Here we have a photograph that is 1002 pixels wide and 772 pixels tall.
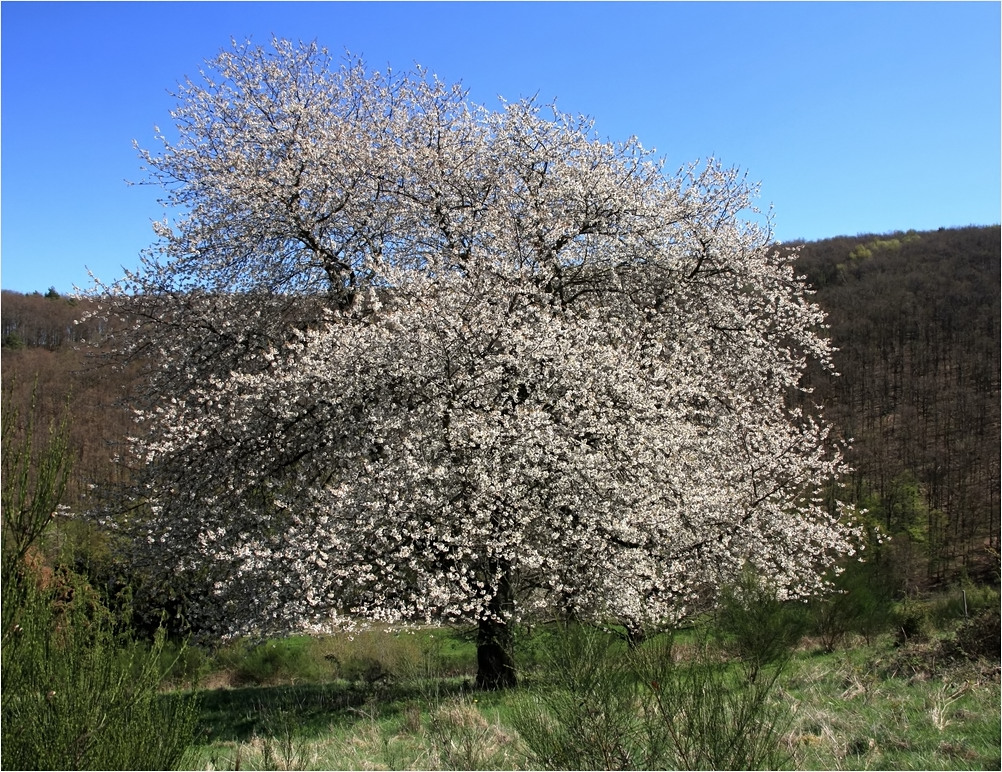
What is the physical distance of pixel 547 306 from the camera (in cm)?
996

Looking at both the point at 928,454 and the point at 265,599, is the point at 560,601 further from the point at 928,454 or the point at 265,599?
the point at 928,454

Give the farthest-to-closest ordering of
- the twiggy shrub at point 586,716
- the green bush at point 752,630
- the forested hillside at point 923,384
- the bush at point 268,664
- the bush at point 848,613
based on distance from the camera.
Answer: the forested hillside at point 923,384 < the bush at point 268,664 < the bush at point 848,613 < the green bush at point 752,630 < the twiggy shrub at point 586,716

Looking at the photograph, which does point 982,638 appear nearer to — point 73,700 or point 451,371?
point 451,371

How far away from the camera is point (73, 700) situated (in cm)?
393

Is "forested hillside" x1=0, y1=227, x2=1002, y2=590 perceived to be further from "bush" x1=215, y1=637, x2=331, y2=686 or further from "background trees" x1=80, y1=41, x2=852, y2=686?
"background trees" x1=80, y1=41, x2=852, y2=686

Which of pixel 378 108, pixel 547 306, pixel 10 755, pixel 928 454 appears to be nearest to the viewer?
pixel 10 755

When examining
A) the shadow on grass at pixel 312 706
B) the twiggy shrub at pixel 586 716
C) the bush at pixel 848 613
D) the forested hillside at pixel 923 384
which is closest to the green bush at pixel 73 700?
the twiggy shrub at pixel 586 716

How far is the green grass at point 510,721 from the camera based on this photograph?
5.57 m

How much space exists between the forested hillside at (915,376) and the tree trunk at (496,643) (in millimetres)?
16402

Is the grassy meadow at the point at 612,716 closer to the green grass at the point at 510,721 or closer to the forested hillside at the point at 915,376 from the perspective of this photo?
the green grass at the point at 510,721

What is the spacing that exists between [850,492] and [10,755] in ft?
105

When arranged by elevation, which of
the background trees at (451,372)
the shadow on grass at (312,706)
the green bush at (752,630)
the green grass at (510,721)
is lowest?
the shadow on grass at (312,706)

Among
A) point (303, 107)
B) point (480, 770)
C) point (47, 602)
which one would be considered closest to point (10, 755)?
point (47, 602)

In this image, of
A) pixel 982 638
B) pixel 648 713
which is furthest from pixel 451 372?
pixel 982 638
